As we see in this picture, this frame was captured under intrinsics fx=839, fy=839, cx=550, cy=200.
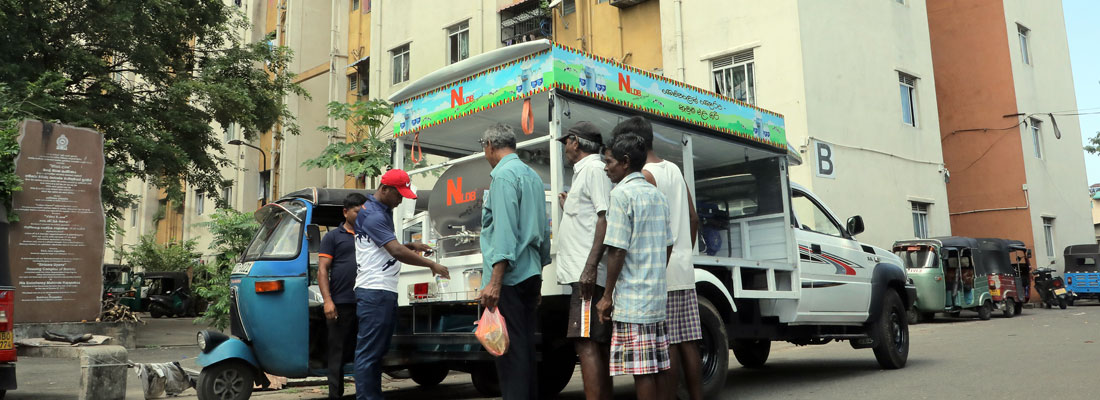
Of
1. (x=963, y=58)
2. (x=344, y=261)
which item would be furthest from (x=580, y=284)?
(x=963, y=58)

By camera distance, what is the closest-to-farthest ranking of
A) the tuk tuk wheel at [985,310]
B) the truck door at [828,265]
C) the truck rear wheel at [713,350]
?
the truck rear wheel at [713,350]
the truck door at [828,265]
the tuk tuk wheel at [985,310]

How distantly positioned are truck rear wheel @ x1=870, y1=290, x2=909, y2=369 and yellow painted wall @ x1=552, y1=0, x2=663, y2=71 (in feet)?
40.3

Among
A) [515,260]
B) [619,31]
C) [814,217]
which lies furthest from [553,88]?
[619,31]

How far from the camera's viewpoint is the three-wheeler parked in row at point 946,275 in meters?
17.8

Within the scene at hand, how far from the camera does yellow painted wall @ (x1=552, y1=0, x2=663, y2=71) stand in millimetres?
20375

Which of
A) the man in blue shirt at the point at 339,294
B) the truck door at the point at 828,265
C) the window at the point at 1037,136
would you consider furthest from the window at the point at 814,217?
the window at the point at 1037,136

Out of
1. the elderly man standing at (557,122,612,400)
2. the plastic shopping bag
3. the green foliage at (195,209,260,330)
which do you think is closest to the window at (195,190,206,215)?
the green foliage at (195,209,260,330)

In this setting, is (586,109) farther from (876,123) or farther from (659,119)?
(876,123)

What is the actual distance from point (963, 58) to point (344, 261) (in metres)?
23.2

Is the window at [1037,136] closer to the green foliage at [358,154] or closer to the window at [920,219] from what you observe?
the window at [920,219]

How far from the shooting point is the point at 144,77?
1902cm

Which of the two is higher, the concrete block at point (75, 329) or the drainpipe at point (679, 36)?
the drainpipe at point (679, 36)

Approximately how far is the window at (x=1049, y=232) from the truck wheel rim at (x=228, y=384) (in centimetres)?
2452

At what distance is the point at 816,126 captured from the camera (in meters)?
17.8
